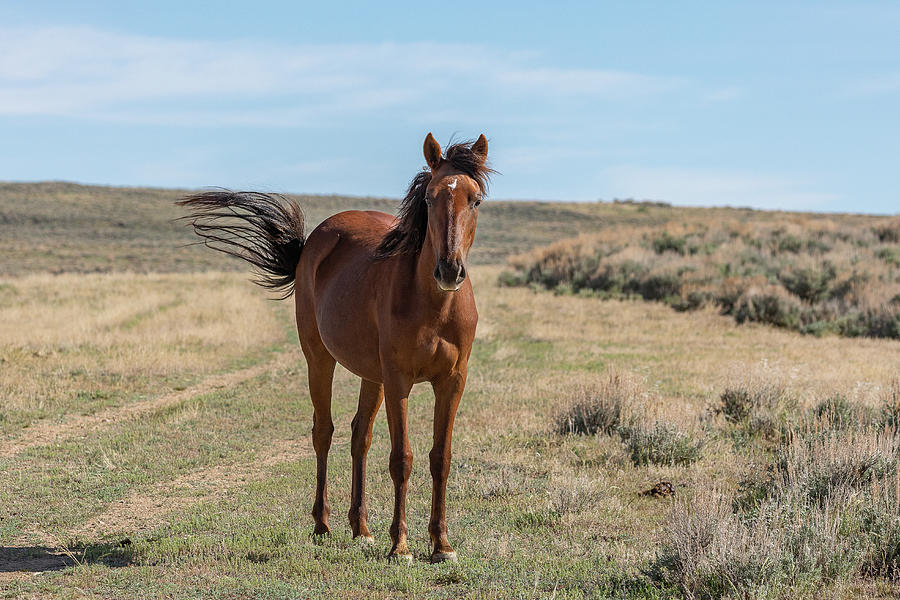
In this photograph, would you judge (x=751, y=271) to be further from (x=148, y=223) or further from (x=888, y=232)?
(x=148, y=223)

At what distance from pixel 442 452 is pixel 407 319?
94 cm

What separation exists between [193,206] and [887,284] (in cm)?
2046

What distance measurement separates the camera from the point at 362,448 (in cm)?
660

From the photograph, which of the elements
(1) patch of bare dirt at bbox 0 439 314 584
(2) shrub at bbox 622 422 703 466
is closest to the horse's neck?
(1) patch of bare dirt at bbox 0 439 314 584

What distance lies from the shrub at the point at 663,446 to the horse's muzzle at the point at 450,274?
4.68 metres

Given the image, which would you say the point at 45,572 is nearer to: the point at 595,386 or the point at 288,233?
the point at 288,233

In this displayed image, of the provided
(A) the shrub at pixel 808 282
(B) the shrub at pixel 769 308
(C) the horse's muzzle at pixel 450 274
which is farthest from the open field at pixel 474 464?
(A) the shrub at pixel 808 282

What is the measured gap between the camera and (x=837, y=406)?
32.6ft

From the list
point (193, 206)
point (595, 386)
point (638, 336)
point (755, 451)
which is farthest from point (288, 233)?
point (638, 336)

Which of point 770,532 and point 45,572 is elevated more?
point 770,532

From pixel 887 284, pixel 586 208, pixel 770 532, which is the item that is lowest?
pixel 770 532

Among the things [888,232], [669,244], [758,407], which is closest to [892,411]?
[758,407]

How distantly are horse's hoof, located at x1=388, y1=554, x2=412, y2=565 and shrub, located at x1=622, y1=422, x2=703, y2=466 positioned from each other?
3.82 meters

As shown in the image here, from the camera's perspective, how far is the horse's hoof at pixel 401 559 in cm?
552
